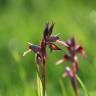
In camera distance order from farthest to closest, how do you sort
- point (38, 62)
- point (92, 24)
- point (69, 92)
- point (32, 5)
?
1. point (32, 5)
2. point (92, 24)
3. point (69, 92)
4. point (38, 62)

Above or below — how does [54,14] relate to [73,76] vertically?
above

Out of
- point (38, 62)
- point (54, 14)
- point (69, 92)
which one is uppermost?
point (54, 14)

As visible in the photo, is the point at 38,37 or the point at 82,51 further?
the point at 38,37

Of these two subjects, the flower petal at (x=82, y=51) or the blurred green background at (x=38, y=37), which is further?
the blurred green background at (x=38, y=37)

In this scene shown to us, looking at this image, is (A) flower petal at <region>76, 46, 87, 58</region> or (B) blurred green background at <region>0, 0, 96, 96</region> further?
(B) blurred green background at <region>0, 0, 96, 96</region>

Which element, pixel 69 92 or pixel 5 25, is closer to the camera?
pixel 69 92

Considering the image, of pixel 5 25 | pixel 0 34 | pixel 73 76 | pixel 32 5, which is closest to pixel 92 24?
pixel 0 34

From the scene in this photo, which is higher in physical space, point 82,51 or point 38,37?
point 38,37

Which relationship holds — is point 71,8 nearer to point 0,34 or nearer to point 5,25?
point 5,25
